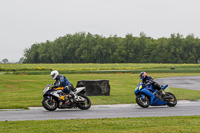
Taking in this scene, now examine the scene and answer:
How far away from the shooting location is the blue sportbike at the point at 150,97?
16.8 m

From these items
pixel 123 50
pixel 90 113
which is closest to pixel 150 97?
pixel 90 113

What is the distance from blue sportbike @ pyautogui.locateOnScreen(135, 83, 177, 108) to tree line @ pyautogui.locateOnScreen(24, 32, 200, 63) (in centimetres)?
11606

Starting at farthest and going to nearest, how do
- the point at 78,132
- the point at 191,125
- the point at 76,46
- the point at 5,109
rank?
1. the point at 76,46
2. the point at 5,109
3. the point at 191,125
4. the point at 78,132

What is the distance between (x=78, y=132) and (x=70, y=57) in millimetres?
144151

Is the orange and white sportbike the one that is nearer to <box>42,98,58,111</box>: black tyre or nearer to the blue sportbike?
<box>42,98,58,111</box>: black tyre

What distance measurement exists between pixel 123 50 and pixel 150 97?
123 meters

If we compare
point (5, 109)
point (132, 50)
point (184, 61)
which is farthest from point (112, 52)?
point (5, 109)

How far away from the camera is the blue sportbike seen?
16.8 meters

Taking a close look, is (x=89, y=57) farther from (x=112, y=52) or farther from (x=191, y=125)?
(x=191, y=125)

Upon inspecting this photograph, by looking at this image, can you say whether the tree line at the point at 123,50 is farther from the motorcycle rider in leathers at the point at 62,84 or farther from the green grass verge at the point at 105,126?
the green grass verge at the point at 105,126

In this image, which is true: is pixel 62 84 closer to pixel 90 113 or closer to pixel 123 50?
pixel 90 113

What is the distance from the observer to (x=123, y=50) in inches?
5507

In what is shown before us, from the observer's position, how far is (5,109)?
16609 mm

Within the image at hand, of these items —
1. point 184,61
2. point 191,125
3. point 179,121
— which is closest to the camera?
point 191,125
